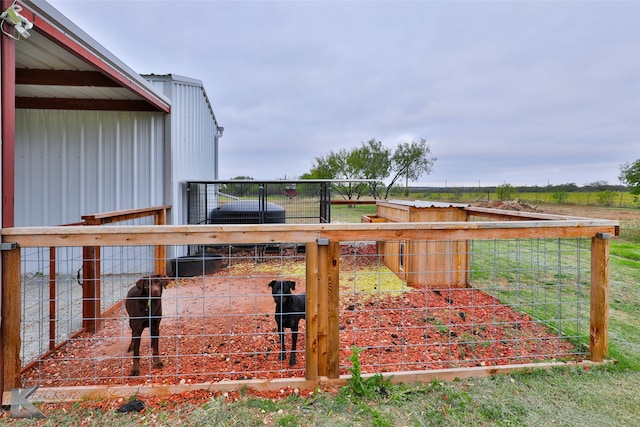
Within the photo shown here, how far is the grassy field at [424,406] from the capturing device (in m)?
1.84

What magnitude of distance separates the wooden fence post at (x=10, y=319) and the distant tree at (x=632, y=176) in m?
23.7

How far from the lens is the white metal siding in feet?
17.8

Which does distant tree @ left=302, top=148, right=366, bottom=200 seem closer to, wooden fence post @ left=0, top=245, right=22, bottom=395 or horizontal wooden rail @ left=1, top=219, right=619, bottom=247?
horizontal wooden rail @ left=1, top=219, right=619, bottom=247

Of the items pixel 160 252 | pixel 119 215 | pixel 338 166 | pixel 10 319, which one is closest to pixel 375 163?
pixel 338 166

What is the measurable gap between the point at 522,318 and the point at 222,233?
11.4ft

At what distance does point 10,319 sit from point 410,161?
29165 mm

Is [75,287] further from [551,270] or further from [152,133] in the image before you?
[551,270]

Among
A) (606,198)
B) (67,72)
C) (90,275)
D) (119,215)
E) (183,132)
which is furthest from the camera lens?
(606,198)

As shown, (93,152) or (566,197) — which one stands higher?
(93,152)

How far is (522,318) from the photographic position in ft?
11.7

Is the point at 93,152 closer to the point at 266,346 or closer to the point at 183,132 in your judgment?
the point at 183,132

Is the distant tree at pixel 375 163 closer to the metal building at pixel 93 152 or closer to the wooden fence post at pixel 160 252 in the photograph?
the metal building at pixel 93 152

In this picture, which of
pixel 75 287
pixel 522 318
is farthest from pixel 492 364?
pixel 75 287

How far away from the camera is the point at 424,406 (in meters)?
1.97
